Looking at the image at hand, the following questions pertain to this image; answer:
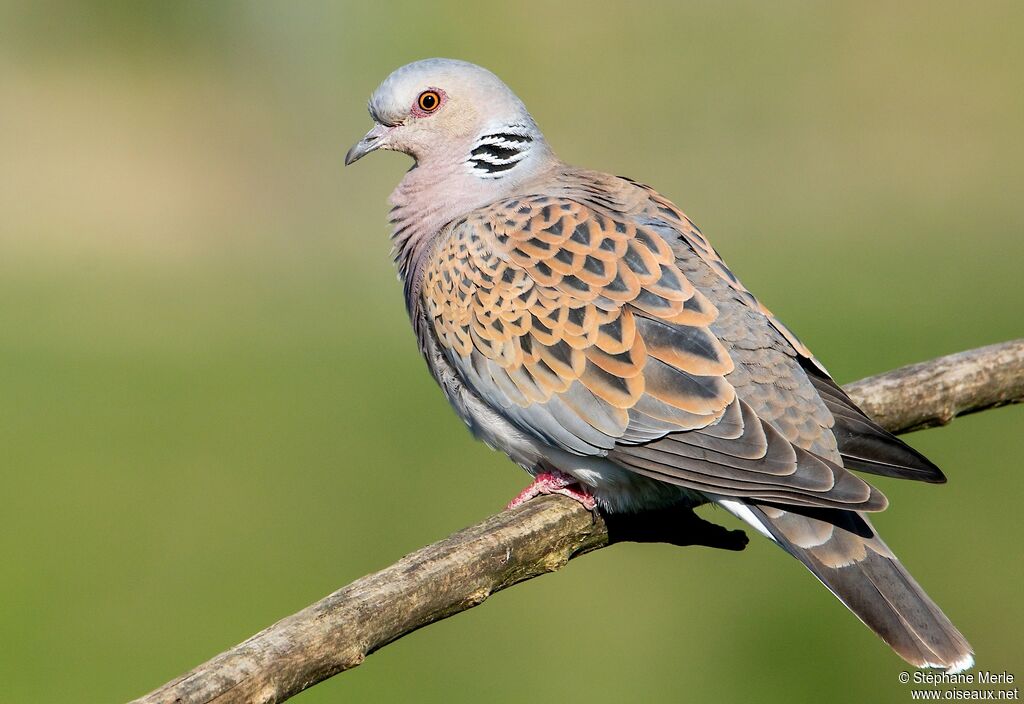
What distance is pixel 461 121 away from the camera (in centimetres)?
368

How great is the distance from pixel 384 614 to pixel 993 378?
197cm

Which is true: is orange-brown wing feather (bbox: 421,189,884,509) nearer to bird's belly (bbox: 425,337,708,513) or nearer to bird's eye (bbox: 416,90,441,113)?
bird's belly (bbox: 425,337,708,513)

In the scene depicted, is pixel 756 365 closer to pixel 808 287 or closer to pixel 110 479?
pixel 110 479

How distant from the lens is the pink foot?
3.18 metres

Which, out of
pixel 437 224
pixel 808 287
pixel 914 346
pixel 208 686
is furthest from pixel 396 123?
pixel 808 287

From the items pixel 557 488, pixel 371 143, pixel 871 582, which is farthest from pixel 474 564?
pixel 371 143

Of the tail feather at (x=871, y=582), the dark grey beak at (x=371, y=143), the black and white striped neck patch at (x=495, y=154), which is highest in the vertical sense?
the dark grey beak at (x=371, y=143)

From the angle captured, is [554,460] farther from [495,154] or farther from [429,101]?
[429,101]

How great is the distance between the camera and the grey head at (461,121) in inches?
143

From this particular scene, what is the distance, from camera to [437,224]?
3.56m

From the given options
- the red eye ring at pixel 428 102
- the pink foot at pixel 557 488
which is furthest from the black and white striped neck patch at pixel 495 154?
the pink foot at pixel 557 488

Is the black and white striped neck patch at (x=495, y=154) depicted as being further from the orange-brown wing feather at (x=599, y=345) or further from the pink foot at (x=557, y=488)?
the pink foot at (x=557, y=488)

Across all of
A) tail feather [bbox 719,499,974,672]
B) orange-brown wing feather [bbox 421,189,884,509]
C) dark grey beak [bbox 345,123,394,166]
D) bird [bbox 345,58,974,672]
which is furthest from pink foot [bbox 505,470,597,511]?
dark grey beak [bbox 345,123,394,166]

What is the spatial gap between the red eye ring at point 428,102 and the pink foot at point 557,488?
1.11 meters
